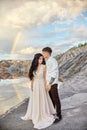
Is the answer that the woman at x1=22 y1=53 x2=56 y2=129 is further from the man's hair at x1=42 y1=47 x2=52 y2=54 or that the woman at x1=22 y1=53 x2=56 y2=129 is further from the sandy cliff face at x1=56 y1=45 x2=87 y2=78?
the sandy cliff face at x1=56 y1=45 x2=87 y2=78

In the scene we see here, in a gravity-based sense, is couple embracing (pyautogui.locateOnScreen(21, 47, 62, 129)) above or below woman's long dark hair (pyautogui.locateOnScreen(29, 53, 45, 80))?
below

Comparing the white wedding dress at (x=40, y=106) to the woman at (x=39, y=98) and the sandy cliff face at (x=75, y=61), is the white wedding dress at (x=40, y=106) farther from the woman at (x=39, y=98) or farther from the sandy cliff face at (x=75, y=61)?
the sandy cliff face at (x=75, y=61)

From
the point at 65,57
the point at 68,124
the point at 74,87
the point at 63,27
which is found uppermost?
the point at 63,27

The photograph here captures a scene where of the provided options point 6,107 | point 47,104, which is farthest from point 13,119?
point 47,104

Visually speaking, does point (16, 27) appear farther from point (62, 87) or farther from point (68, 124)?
point (68, 124)

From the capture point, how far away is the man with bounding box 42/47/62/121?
3154mm

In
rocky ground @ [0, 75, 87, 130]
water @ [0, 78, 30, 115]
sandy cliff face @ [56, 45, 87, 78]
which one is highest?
sandy cliff face @ [56, 45, 87, 78]

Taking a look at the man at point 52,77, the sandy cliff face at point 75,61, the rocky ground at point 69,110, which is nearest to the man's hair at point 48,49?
the man at point 52,77

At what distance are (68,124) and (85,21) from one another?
87cm

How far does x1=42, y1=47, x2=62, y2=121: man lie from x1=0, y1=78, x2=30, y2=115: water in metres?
0.24

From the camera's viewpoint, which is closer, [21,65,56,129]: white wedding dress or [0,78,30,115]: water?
[21,65,56,129]: white wedding dress

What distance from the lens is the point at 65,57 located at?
3330 mm

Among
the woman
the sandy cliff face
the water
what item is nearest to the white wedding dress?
the woman

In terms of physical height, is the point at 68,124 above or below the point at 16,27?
below
